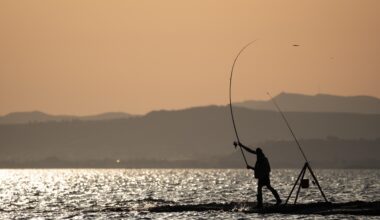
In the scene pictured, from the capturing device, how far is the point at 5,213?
58188mm

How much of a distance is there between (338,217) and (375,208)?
1.73 meters

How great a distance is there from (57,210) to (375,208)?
21.4m

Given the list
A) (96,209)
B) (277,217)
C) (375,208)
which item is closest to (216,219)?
(277,217)

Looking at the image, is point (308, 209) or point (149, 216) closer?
point (308, 209)

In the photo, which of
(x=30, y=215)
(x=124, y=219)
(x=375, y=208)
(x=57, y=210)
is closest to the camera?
(x=375, y=208)

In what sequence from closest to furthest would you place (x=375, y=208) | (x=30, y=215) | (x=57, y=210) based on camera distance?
(x=375, y=208), (x=30, y=215), (x=57, y=210)

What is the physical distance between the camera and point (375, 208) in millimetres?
46594

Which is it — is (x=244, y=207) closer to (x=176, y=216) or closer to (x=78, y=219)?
(x=176, y=216)

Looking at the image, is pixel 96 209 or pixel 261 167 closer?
pixel 261 167

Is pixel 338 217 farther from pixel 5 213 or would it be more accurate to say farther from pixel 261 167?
pixel 5 213

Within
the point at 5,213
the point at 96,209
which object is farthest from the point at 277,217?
the point at 5,213

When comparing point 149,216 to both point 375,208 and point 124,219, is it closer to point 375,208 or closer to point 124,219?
point 124,219

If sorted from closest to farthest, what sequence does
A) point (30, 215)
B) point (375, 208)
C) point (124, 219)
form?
point (375, 208)
point (124, 219)
point (30, 215)

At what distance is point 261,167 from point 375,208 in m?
5.81
